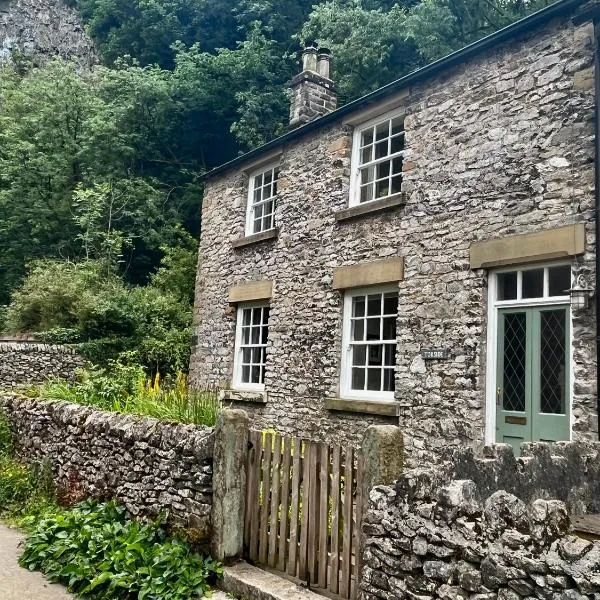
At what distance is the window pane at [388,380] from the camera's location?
28.6ft

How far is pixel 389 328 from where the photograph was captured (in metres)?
8.92

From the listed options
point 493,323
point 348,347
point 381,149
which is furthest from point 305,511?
point 381,149

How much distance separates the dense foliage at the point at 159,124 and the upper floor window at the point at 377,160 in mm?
7782

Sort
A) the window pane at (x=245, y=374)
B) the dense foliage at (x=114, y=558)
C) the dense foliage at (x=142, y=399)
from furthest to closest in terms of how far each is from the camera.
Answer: the window pane at (x=245, y=374), the dense foliage at (x=142, y=399), the dense foliage at (x=114, y=558)

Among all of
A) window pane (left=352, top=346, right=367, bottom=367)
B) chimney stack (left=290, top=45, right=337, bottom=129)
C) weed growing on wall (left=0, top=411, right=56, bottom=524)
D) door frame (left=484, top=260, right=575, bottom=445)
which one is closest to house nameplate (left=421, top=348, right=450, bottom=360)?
door frame (left=484, top=260, right=575, bottom=445)

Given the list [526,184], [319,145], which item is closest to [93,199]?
[319,145]

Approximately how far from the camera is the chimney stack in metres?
12.1

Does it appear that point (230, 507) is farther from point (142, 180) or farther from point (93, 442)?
point (142, 180)

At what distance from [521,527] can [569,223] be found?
5031 mm

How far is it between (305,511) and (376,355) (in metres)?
4.80

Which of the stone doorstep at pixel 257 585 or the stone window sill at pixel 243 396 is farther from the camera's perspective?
the stone window sill at pixel 243 396

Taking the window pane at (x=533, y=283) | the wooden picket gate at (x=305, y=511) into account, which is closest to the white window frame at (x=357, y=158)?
the window pane at (x=533, y=283)

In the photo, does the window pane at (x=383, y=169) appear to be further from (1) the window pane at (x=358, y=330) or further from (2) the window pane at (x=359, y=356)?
(2) the window pane at (x=359, y=356)

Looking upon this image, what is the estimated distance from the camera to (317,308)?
32.4ft
